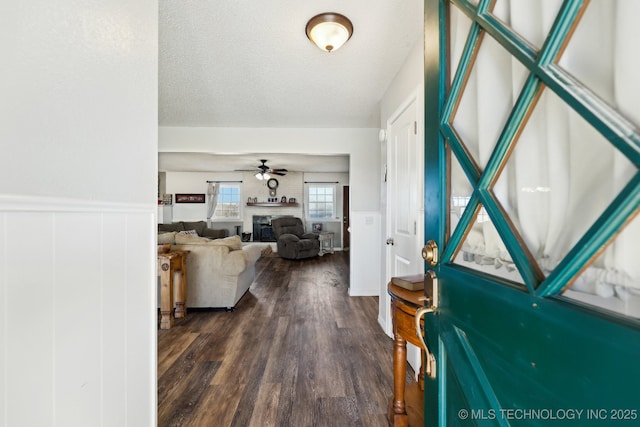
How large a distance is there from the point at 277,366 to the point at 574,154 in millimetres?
2108

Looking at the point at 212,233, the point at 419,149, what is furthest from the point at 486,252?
the point at 212,233

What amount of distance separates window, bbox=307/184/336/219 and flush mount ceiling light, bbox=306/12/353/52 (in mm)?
6402

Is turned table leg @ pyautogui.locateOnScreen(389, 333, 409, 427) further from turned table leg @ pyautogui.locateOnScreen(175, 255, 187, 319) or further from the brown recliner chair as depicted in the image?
the brown recliner chair

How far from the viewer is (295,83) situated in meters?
2.41

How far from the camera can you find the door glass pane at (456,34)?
0.70m

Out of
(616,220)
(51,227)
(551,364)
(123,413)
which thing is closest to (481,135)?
(616,220)

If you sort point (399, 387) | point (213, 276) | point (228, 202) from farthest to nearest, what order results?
point (228, 202), point (213, 276), point (399, 387)

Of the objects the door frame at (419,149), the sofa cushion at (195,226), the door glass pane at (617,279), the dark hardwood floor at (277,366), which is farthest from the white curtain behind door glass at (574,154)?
the sofa cushion at (195,226)

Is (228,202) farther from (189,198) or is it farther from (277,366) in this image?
(277,366)

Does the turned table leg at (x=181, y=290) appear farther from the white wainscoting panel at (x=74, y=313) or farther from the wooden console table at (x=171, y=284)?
the white wainscoting panel at (x=74, y=313)

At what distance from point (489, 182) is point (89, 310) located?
44.5 inches

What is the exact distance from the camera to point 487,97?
628 millimetres

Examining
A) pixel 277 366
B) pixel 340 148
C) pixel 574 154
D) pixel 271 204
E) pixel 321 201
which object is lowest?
pixel 277 366

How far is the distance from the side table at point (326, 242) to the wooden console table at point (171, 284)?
473cm
